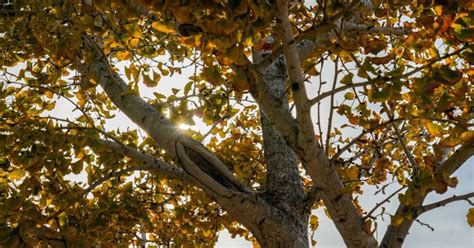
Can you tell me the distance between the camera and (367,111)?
107 inches

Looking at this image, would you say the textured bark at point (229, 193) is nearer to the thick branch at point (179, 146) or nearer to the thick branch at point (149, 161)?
the thick branch at point (179, 146)

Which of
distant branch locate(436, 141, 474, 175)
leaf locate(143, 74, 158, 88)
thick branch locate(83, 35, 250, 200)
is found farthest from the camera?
thick branch locate(83, 35, 250, 200)

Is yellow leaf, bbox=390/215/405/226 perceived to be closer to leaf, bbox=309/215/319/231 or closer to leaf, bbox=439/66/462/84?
leaf, bbox=439/66/462/84

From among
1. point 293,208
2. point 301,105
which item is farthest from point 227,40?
point 293,208

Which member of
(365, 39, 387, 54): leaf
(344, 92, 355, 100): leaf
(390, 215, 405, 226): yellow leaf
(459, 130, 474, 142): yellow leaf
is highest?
(344, 92, 355, 100): leaf

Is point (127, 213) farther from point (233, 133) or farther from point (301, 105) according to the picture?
point (233, 133)

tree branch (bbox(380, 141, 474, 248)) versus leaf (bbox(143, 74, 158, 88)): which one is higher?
leaf (bbox(143, 74, 158, 88))

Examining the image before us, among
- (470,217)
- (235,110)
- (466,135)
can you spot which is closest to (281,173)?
(235,110)

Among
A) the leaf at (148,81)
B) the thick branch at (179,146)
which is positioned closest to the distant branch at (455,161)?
the thick branch at (179,146)

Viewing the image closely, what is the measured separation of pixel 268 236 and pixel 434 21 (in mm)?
1777

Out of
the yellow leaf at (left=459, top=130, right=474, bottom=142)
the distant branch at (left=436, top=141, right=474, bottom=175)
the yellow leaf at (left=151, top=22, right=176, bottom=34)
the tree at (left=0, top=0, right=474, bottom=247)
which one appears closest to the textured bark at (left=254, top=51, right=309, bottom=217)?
the tree at (left=0, top=0, right=474, bottom=247)

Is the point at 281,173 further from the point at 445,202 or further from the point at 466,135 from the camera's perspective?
the point at 466,135

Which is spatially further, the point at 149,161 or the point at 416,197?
the point at 149,161

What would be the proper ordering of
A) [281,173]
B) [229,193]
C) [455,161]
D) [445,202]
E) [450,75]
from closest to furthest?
[450,75] < [455,161] < [445,202] < [229,193] < [281,173]
